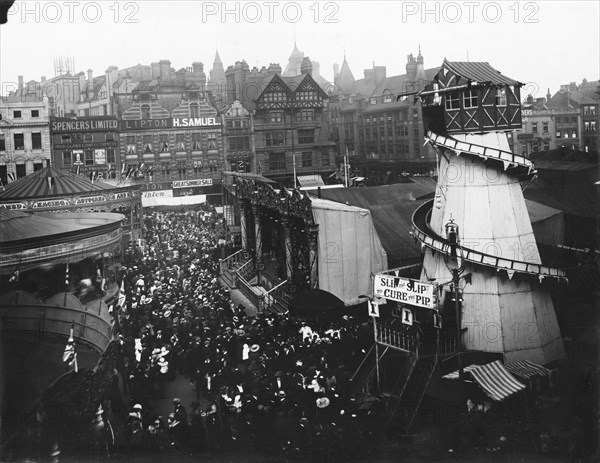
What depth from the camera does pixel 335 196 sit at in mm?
26891

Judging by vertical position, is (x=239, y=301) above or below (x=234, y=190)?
below

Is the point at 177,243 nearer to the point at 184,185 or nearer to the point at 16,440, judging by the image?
the point at 184,185

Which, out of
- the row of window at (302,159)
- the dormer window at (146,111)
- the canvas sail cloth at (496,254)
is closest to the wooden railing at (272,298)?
the canvas sail cloth at (496,254)

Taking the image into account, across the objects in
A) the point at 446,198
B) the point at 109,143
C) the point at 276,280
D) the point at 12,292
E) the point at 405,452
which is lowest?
the point at 405,452

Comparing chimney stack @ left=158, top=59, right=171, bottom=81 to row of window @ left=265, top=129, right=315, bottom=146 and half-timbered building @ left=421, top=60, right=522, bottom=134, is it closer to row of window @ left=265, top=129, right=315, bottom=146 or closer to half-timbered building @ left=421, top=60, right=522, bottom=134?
row of window @ left=265, top=129, right=315, bottom=146

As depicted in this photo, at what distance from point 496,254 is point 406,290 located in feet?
10.9

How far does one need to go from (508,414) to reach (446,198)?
648cm

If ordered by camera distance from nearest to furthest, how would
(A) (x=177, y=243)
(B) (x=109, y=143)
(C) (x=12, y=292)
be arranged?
(C) (x=12, y=292), (A) (x=177, y=243), (B) (x=109, y=143)

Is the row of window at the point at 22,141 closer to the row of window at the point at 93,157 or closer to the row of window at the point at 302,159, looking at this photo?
the row of window at the point at 93,157

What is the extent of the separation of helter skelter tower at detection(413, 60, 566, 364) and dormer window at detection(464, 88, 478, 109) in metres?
0.03

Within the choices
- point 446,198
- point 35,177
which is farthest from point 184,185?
point 446,198

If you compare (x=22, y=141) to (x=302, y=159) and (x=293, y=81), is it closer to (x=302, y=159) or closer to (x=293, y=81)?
(x=302, y=159)

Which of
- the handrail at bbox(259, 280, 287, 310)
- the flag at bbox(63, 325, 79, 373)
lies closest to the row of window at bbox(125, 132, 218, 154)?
the handrail at bbox(259, 280, 287, 310)

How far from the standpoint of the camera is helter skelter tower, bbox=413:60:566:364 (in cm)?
1794
